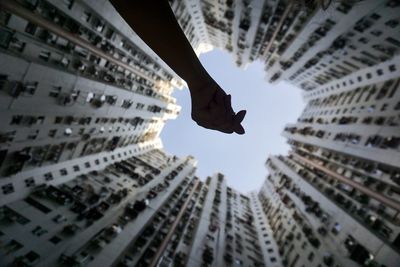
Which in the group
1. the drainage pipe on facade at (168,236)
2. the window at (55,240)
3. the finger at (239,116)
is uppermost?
the finger at (239,116)

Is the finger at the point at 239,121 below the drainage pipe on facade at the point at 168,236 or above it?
above

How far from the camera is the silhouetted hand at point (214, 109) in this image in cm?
323

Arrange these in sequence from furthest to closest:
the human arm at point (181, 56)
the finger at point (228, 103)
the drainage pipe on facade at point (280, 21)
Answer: the drainage pipe on facade at point (280, 21) < the finger at point (228, 103) < the human arm at point (181, 56)

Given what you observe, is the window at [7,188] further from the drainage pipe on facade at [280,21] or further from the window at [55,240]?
the drainage pipe on facade at [280,21]

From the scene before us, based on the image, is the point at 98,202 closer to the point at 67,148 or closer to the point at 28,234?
the point at 67,148

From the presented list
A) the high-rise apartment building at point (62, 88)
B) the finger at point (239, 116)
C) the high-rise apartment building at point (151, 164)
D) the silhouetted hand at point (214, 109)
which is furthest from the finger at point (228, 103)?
the high-rise apartment building at point (151, 164)

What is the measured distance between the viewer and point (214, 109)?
337 cm

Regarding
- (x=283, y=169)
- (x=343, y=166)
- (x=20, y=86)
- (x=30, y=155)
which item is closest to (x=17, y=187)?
(x=30, y=155)

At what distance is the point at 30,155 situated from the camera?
32156mm

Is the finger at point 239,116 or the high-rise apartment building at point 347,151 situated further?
the high-rise apartment building at point 347,151

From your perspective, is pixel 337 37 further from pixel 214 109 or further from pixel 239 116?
pixel 214 109

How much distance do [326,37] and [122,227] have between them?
111ft

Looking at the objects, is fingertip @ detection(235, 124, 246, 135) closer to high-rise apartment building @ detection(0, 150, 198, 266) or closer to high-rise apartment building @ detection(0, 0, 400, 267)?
high-rise apartment building @ detection(0, 0, 400, 267)

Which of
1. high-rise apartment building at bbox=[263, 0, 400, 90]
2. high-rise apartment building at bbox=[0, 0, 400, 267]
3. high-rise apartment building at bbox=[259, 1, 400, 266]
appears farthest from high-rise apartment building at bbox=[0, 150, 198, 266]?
high-rise apartment building at bbox=[263, 0, 400, 90]
